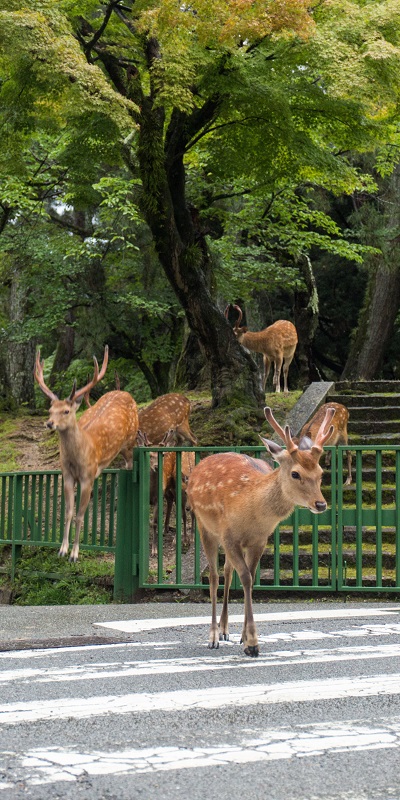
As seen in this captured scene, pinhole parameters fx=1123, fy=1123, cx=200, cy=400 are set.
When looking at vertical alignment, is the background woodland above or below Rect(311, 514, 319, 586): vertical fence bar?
above

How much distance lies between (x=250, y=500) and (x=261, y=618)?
243 centimetres

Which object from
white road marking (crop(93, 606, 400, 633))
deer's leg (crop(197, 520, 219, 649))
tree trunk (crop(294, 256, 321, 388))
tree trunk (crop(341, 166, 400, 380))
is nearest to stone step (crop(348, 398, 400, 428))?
white road marking (crop(93, 606, 400, 633))

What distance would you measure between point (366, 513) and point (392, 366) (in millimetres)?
21845

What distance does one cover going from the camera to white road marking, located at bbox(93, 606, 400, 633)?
9.76 meters

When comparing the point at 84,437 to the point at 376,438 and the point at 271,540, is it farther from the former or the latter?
the point at 376,438

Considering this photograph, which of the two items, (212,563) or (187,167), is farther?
(187,167)

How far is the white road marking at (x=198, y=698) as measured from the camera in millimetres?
5934

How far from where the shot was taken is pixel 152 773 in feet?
15.3

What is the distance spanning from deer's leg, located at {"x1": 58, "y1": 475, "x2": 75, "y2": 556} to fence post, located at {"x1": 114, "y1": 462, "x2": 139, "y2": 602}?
0.68m

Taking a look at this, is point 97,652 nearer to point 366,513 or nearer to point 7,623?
point 7,623

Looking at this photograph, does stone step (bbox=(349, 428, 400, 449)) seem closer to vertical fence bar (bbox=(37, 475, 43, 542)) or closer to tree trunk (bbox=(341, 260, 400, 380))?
vertical fence bar (bbox=(37, 475, 43, 542))


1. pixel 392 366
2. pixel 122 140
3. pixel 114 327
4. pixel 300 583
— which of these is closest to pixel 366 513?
pixel 300 583

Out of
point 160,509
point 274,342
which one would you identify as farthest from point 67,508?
point 274,342

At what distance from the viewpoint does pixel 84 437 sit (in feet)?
38.7
